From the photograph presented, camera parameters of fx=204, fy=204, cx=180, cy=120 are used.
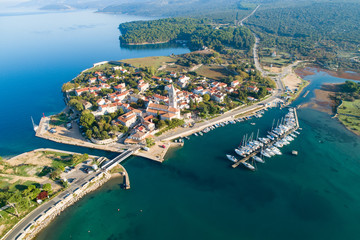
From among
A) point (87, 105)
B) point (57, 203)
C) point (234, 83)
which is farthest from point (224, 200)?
point (234, 83)

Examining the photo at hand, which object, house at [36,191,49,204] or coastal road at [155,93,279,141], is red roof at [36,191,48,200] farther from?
coastal road at [155,93,279,141]

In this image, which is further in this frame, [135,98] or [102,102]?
[135,98]

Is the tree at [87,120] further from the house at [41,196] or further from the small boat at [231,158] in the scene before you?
the small boat at [231,158]

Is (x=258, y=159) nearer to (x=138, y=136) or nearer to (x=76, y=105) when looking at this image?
(x=138, y=136)

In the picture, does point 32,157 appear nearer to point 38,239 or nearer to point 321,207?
point 38,239

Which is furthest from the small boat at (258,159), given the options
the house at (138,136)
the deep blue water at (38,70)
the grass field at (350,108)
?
the deep blue water at (38,70)

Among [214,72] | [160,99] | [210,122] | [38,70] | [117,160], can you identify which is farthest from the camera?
[38,70]

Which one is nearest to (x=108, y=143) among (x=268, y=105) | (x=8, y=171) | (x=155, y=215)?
(x=8, y=171)
